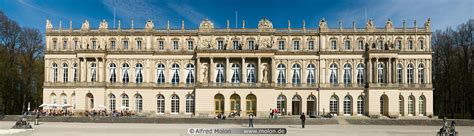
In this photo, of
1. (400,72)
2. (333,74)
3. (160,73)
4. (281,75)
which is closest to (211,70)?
(160,73)

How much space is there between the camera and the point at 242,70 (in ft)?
188

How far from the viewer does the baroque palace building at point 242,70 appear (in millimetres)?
56875

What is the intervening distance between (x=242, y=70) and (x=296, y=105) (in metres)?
7.43

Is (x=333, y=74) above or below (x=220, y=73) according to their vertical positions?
below

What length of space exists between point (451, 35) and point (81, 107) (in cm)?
4396

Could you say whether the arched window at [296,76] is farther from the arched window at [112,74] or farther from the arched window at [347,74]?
the arched window at [112,74]

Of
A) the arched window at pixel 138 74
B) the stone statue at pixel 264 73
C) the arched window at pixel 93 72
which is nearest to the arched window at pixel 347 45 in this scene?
the stone statue at pixel 264 73

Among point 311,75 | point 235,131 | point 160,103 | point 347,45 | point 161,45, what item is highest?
point 161,45

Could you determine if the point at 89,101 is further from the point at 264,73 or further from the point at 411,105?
the point at 411,105

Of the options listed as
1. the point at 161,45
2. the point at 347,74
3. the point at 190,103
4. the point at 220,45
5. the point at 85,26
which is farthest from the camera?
the point at 85,26

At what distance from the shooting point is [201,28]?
58.8 metres

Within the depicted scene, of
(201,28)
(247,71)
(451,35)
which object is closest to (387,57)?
(451,35)

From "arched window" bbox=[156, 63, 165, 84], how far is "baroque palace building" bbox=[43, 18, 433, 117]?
12 centimetres

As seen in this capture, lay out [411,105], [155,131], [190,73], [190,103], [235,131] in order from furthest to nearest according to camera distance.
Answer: [190,73], [190,103], [411,105], [155,131], [235,131]
